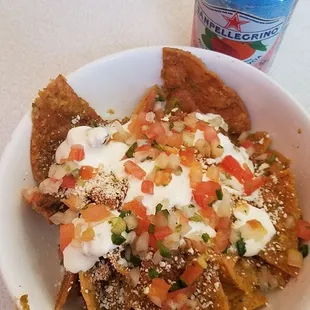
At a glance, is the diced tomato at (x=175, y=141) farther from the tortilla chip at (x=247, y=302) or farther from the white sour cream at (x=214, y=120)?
the tortilla chip at (x=247, y=302)

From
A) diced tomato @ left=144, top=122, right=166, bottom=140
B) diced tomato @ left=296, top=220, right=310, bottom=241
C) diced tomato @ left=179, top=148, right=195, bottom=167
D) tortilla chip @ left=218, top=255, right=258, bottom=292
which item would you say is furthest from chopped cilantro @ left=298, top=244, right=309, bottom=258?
diced tomato @ left=144, top=122, right=166, bottom=140

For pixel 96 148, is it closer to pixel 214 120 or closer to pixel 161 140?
pixel 161 140

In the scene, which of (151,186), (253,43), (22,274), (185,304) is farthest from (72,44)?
(185,304)

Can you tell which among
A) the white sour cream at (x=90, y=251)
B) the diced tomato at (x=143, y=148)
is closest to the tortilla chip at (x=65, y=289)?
the white sour cream at (x=90, y=251)

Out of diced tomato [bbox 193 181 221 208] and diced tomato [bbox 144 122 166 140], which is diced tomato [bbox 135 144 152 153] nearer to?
diced tomato [bbox 144 122 166 140]


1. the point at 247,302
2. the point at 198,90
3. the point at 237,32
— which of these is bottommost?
the point at 247,302

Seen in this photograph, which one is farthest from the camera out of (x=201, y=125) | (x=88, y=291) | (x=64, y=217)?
(x=201, y=125)

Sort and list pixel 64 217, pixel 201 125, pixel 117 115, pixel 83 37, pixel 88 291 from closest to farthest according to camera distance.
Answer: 1. pixel 88 291
2. pixel 64 217
3. pixel 201 125
4. pixel 117 115
5. pixel 83 37

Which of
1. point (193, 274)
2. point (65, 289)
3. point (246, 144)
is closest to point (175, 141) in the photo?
point (246, 144)

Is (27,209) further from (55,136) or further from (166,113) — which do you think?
(166,113)
